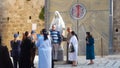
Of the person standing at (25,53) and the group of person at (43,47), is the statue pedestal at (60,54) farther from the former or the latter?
the person standing at (25,53)

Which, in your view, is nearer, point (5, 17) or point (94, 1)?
point (94, 1)

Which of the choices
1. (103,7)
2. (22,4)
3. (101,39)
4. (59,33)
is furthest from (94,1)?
(59,33)

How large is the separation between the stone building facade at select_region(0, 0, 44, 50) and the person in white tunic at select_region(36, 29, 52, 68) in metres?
8.88

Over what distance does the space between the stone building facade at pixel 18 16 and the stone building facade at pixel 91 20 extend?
80cm

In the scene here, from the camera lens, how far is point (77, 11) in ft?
71.3

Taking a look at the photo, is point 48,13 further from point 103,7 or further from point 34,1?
point 103,7

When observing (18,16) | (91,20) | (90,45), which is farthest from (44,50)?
(18,16)

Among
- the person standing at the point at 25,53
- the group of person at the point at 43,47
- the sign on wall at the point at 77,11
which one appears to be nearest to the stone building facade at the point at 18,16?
the sign on wall at the point at 77,11

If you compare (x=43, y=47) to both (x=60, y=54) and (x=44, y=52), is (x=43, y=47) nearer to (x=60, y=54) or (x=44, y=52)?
(x=44, y=52)

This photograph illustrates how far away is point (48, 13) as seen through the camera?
22266 mm

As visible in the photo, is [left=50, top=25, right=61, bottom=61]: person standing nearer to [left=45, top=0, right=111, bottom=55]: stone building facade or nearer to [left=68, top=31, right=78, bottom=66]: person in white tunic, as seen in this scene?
[left=68, top=31, right=78, bottom=66]: person in white tunic

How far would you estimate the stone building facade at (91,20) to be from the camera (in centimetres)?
2159

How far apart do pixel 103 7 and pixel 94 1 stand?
0.52 m

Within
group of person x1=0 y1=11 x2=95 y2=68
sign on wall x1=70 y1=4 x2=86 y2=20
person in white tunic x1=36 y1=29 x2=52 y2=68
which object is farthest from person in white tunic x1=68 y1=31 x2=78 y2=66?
sign on wall x1=70 y1=4 x2=86 y2=20
